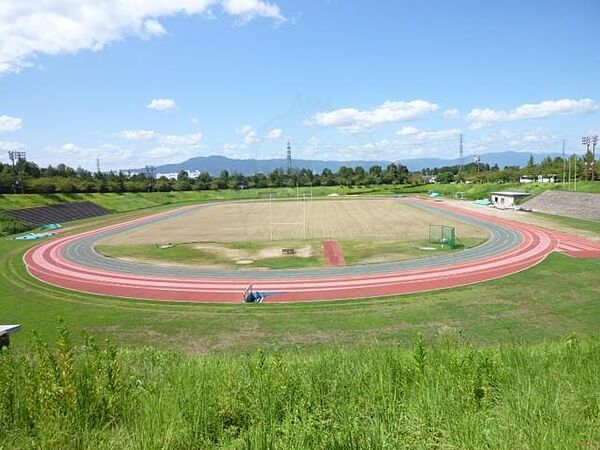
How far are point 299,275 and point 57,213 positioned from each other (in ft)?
207

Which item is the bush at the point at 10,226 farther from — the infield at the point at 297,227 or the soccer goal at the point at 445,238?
the soccer goal at the point at 445,238

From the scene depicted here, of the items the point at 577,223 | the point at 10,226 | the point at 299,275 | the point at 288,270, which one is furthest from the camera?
the point at 10,226

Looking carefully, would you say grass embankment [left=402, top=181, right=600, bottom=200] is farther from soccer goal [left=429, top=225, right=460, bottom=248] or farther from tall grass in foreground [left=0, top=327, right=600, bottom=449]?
tall grass in foreground [left=0, top=327, right=600, bottom=449]

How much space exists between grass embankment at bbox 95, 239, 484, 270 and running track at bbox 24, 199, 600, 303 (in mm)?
2005

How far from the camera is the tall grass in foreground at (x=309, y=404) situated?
4727 millimetres

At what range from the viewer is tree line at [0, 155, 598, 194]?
94062 millimetres

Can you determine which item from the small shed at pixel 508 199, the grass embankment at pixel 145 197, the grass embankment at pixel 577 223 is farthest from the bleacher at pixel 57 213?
the small shed at pixel 508 199

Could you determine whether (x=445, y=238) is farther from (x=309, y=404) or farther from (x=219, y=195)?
(x=219, y=195)

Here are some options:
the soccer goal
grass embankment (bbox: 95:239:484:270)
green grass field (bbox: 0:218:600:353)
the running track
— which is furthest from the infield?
green grass field (bbox: 0:218:600:353)

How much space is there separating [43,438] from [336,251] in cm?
4033

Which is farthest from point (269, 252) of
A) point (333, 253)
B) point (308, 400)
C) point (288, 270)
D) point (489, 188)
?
point (489, 188)

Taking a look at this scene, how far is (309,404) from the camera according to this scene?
5719 mm

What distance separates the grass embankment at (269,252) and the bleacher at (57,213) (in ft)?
97.8

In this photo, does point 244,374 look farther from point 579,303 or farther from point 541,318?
point 579,303
